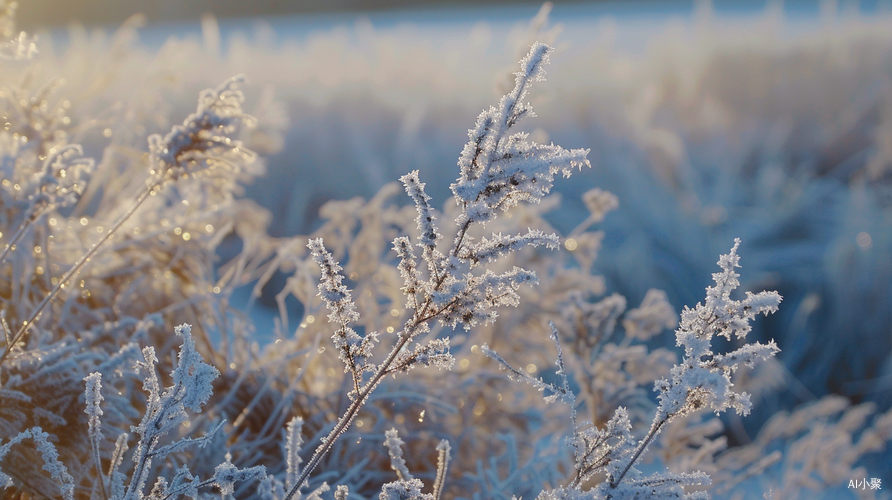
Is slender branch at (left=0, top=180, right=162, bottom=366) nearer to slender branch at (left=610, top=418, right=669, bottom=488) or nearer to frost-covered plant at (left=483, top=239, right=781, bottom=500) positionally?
frost-covered plant at (left=483, top=239, right=781, bottom=500)

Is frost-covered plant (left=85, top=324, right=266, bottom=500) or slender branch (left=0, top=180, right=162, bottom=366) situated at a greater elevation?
slender branch (left=0, top=180, right=162, bottom=366)

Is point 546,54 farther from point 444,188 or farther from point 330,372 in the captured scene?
point 444,188

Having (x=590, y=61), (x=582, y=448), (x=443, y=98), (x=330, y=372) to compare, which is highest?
(x=590, y=61)

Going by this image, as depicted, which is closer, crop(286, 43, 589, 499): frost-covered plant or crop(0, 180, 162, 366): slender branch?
crop(286, 43, 589, 499): frost-covered plant

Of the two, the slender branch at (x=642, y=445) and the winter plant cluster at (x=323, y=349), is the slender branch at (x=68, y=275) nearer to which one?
the winter plant cluster at (x=323, y=349)

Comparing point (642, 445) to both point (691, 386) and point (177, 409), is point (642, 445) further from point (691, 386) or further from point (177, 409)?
point (177, 409)

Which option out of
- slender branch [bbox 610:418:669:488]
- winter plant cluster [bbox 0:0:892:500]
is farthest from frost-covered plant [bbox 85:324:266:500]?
slender branch [bbox 610:418:669:488]

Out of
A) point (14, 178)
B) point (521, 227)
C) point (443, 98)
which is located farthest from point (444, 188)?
point (14, 178)

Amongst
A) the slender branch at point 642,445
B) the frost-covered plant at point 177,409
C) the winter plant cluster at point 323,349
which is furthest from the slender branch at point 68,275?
the slender branch at point 642,445
